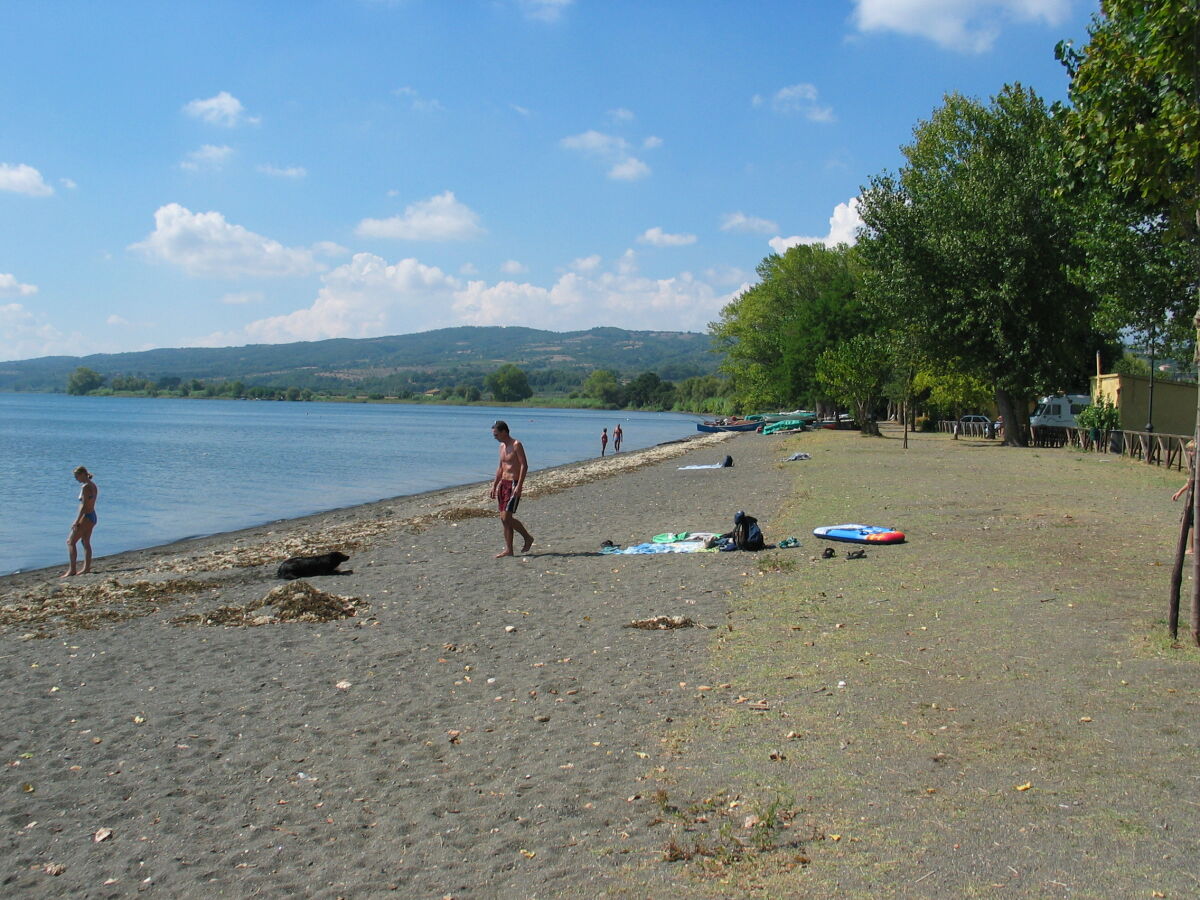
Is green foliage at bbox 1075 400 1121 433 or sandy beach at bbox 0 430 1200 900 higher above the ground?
green foliage at bbox 1075 400 1121 433

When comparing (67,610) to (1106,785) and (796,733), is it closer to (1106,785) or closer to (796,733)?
(796,733)

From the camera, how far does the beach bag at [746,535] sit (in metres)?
14.4

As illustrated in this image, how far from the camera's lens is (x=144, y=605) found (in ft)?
42.9

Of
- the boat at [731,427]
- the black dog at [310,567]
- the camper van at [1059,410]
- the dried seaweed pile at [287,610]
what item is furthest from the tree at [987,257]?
the boat at [731,427]

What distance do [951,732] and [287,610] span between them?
7787 mm

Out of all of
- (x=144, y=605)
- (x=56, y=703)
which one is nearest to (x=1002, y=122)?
(x=144, y=605)

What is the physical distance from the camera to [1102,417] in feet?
117

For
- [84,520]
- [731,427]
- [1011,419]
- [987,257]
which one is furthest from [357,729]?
[731,427]

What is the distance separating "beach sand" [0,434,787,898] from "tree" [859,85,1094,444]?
2671cm

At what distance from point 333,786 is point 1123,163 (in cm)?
773

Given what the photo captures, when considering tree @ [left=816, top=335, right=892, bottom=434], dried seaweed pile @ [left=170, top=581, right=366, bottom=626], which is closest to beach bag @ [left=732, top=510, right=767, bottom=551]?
dried seaweed pile @ [left=170, top=581, right=366, bottom=626]

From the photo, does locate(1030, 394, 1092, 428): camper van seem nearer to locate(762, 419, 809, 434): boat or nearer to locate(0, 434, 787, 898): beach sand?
locate(762, 419, 809, 434): boat

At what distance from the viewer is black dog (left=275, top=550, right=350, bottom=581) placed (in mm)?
14586

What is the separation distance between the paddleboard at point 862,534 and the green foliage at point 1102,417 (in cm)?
2449
